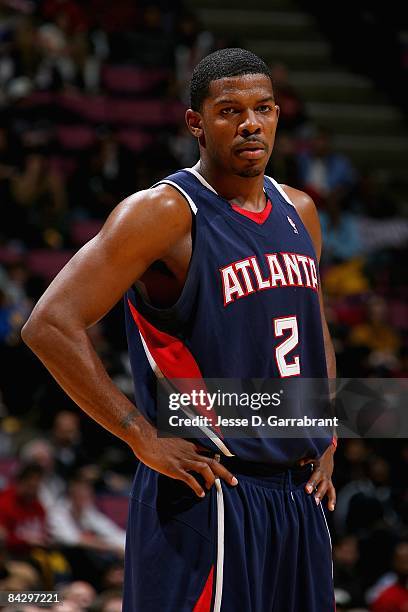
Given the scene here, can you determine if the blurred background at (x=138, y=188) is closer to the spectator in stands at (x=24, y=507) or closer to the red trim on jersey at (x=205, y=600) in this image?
the spectator in stands at (x=24, y=507)

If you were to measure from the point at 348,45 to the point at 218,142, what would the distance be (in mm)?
12091

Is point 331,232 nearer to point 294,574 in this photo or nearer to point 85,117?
point 85,117

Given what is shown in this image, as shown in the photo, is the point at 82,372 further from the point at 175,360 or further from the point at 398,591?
the point at 398,591

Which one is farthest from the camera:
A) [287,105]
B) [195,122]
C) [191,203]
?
[287,105]

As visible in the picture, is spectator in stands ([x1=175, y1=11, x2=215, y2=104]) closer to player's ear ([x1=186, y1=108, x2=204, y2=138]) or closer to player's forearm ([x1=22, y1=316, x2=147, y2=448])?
player's ear ([x1=186, y1=108, x2=204, y2=138])

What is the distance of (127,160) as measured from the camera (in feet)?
36.1

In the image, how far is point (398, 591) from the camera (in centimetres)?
765

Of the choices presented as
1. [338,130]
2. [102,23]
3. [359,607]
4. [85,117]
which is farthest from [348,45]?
[359,607]

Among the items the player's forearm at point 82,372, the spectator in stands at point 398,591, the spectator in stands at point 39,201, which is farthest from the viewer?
the spectator in stands at point 39,201

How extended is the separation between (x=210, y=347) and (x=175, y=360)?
0.37 ft

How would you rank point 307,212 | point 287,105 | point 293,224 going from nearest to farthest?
point 293,224 < point 307,212 < point 287,105

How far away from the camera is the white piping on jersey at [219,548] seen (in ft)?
9.87

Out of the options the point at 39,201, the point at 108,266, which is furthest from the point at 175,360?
the point at 39,201

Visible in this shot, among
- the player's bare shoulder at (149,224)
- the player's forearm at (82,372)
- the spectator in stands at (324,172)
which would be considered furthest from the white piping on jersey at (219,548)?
the spectator in stands at (324,172)
